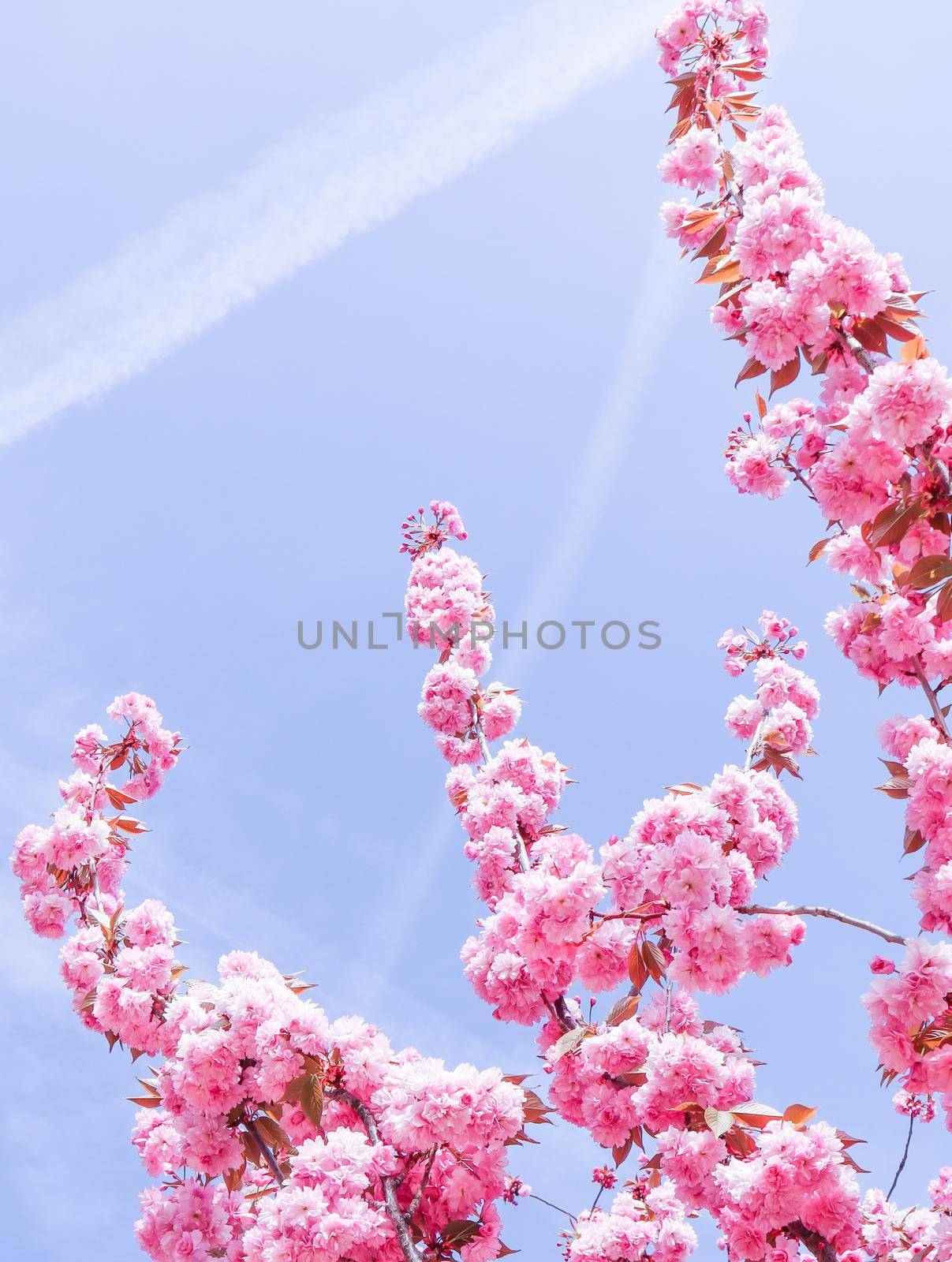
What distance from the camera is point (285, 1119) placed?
377 cm

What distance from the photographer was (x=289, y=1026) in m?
3.52

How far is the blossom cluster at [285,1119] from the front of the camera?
3201mm

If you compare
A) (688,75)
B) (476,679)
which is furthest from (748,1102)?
(688,75)

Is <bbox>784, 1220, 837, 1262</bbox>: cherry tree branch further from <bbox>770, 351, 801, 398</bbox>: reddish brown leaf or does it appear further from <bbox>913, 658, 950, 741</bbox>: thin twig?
<bbox>770, 351, 801, 398</bbox>: reddish brown leaf

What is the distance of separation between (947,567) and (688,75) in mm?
4038

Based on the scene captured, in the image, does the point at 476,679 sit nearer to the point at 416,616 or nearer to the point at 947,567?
the point at 416,616

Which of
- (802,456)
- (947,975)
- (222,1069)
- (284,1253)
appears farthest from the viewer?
(802,456)

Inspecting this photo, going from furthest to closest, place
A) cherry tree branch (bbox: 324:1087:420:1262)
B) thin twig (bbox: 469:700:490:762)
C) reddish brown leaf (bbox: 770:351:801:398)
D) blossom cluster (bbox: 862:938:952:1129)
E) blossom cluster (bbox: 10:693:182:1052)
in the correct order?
thin twig (bbox: 469:700:490:762), blossom cluster (bbox: 10:693:182:1052), reddish brown leaf (bbox: 770:351:801:398), cherry tree branch (bbox: 324:1087:420:1262), blossom cluster (bbox: 862:938:952:1129)

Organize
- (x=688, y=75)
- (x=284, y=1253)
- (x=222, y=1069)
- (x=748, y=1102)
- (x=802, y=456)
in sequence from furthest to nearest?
(x=688, y=75), (x=802, y=456), (x=222, y=1069), (x=748, y=1102), (x=284, y=1253)

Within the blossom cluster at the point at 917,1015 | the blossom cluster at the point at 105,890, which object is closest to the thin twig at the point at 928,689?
the blossom cluster at the point at 917,1015

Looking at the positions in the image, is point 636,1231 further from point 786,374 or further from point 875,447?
point 786,374

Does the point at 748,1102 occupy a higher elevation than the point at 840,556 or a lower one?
lower

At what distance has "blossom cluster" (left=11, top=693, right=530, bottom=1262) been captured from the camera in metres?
3.20

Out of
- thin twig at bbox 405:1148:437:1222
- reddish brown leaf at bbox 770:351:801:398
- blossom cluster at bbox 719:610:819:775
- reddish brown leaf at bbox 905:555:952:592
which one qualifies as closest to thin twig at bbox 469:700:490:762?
blossom cluster at bbox 719:610:819:775
